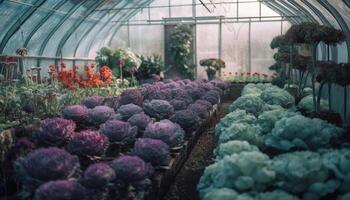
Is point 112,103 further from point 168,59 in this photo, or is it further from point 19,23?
point 168,59

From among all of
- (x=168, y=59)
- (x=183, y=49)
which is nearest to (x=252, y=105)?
(x=183, y=49)

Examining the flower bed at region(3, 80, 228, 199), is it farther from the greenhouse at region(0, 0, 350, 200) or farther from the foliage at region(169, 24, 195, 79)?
the foliage at region(169, 24, 195, 79)

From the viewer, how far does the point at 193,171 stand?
438 centimetres

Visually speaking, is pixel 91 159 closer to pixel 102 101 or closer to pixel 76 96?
pixel 102 101

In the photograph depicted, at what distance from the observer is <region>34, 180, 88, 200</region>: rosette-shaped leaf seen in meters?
2.14

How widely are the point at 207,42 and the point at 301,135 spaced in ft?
39.5

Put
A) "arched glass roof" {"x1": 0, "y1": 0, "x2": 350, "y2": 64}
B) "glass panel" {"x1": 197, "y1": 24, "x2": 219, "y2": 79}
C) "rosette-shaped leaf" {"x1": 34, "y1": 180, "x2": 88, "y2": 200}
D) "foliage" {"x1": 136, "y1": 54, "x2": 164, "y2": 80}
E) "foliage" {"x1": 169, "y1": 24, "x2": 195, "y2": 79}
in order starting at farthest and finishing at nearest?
"glass panel" {"x1": 197, "y1": 24, "x2": 219, "y2": 79}, "foliage" {"x1": 169, "y1": 24, "x2": 195, "y2": 79}, "foliage" {"x1": 136, "y1": 54, "x2": 164, "y2": 80}, "arched glass roof" {"x1": 0, "y1": 0, "x2": 350, "y2": 64}, "rosette-shaped leaf" {"x1": 34, "y1": 180, "x2": 88, "y2": 200}

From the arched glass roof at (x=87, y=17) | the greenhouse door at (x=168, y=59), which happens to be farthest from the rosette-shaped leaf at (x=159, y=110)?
the greenhouse door at (x=168, y=59)

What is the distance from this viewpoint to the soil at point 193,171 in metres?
3.68

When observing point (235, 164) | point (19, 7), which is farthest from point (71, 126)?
point (19, 7)

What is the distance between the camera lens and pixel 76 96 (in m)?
6.47

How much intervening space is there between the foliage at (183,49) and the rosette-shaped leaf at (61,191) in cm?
1251

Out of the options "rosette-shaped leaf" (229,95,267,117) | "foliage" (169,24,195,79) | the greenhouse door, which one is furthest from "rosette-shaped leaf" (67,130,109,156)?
the greenhouse door

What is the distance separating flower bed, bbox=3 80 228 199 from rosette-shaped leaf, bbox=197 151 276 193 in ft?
1.84
